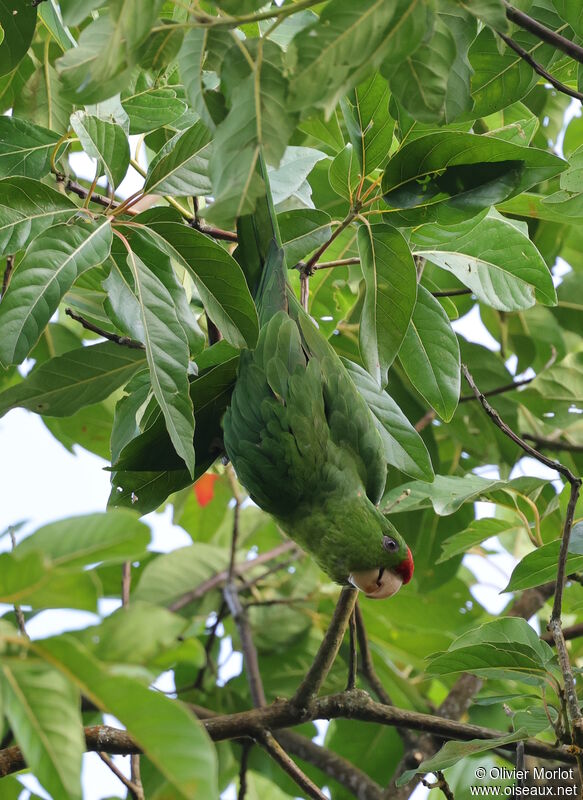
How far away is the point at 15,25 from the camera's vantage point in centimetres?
184

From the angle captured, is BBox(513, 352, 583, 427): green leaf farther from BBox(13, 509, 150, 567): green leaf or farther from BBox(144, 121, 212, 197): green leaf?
BBox(13, 509, 150, 567): green leaf

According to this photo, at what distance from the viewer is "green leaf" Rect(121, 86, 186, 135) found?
197 cm

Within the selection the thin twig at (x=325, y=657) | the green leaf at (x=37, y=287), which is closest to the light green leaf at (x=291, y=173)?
the green leaf at (x=37, y=287)

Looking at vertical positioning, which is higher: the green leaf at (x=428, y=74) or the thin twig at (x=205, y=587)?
the green leaf at (x=428, y=74)

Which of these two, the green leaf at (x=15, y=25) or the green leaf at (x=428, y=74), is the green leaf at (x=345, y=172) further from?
the green leaf at (x=15, y=25)

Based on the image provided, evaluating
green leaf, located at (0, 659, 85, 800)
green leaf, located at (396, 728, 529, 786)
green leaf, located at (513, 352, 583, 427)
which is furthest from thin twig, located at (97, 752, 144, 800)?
green leaf, located at (513, 352, 583, 427)

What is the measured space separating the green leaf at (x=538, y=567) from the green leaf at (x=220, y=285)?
0.79m

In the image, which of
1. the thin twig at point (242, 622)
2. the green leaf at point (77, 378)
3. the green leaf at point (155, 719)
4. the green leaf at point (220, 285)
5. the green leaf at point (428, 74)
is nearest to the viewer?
the green leaf at point (155, 719)

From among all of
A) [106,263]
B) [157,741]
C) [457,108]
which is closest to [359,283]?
[106,263]

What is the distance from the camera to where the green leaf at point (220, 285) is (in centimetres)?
164

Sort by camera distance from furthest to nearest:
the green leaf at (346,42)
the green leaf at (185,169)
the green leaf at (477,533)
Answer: the green leaf at (477,533) → the green leaf at (185,169) → the green leaf at (346,42)

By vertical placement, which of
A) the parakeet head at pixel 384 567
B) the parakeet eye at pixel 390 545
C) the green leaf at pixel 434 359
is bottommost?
the parakeet head at pixel 384 567

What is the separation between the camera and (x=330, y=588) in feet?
11.4

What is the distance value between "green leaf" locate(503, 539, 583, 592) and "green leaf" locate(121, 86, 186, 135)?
4.11ft
